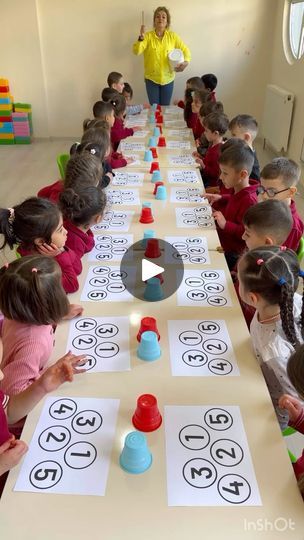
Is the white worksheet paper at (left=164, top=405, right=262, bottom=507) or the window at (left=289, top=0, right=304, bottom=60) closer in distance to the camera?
the white worksheet paper at (left=164, top=405, right=262, bottom=507)

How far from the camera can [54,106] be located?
5797mm

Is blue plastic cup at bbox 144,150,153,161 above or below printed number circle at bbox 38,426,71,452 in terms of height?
below

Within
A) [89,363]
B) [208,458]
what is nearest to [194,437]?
[208,458]

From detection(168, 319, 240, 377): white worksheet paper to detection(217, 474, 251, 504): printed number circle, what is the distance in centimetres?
27

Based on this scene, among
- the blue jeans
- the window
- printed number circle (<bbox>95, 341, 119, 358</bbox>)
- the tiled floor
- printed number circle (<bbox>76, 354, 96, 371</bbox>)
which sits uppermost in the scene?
the window

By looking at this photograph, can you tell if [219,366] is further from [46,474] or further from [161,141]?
[161,141]

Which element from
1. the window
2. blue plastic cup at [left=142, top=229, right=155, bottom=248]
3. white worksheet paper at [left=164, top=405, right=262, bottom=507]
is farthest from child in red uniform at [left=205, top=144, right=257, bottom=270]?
the window

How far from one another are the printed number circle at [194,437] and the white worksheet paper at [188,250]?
746mm

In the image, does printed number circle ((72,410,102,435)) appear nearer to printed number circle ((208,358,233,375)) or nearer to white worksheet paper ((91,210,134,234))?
printed number circle ((208,358,233,375))

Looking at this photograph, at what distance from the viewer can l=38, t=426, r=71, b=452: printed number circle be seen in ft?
2.76

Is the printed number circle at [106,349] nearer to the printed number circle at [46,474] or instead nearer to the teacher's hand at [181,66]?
the printed number circle at [46,474]

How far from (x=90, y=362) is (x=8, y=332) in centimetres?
26

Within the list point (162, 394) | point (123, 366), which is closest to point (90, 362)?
point (123, 366)

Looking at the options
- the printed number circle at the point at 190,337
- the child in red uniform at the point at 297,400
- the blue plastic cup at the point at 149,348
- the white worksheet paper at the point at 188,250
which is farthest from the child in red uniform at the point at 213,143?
the child in red uniform at the point at 297,400
